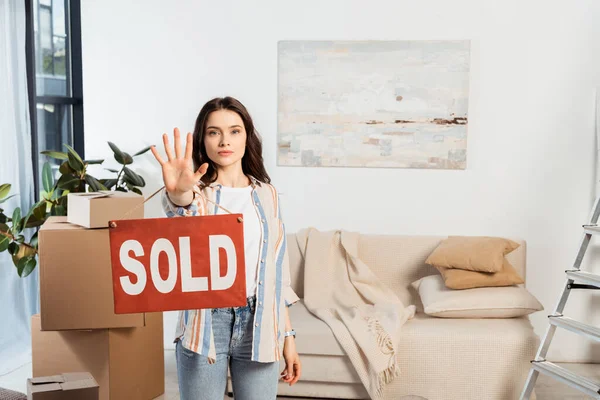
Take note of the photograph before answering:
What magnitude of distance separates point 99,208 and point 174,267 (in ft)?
4.94

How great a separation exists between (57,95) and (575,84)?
3.06m

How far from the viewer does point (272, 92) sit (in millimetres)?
3934

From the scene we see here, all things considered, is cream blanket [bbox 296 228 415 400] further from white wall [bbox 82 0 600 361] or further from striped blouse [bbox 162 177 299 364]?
striped blouse [bbox 162 177 299 364]

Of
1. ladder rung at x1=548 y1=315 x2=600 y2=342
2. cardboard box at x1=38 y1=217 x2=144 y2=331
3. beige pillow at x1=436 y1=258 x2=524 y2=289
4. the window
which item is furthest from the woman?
the window

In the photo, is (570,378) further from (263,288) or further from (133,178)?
(133,178)

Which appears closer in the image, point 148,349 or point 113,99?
point 148,349

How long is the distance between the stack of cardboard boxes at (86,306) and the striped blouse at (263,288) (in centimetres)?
116

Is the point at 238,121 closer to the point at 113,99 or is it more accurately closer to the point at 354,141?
the point at 354,141

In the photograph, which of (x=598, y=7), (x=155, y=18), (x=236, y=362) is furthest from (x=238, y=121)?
(x=598, y=7)

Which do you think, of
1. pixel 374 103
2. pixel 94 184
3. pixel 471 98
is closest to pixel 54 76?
pixel 94 184

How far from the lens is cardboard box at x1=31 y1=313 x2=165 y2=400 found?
2.95 metres

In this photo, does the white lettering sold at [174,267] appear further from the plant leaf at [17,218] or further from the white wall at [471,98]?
the white wall at [471,98]

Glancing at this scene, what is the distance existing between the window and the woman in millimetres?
2753

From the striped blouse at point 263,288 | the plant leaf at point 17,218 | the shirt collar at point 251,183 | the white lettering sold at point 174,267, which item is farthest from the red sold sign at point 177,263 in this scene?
the plant leaf at point 17,218
